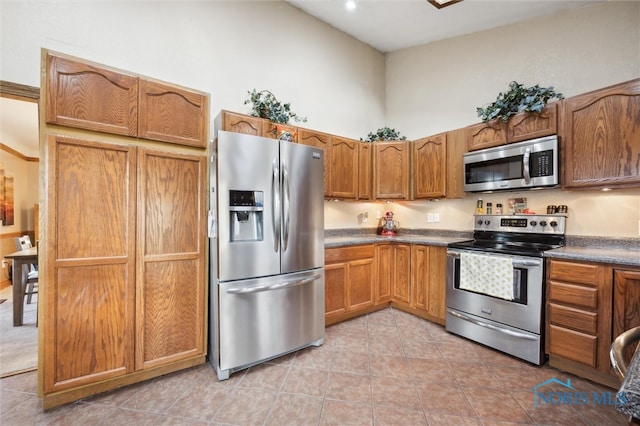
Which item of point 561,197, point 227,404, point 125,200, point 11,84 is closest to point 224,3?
point 11,84

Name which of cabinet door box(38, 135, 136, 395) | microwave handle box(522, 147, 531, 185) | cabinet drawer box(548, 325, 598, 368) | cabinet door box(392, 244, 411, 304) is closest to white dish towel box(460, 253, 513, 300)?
cabinet drawer box(548, 325, 598, 368)

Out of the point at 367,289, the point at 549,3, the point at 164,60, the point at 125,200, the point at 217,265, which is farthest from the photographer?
the point at 367,289

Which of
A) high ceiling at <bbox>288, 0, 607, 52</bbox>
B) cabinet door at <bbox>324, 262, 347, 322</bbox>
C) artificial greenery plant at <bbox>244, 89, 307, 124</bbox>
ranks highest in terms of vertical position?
high ceiling at <bbox>288, 0, 607, 52</bbox>

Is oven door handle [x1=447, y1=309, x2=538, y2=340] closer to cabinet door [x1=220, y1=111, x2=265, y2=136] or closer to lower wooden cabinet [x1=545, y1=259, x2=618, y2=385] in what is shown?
lower wooden cabinet [x1=545, y1=259, x2=618, y2=385]

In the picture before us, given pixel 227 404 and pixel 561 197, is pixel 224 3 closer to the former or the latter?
pixel 227 404

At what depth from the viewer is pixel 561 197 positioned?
8.86 ft

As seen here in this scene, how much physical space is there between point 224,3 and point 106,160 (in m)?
2.18

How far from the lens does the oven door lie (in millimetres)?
2266

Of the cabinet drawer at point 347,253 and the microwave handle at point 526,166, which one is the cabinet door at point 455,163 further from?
the cabinet drawer at point 347,253

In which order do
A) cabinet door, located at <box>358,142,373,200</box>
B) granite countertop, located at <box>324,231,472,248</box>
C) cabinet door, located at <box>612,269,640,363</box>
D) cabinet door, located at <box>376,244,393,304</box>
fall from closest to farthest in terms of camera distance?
cabinet door, located at <box>612,269,640,363</box> → granite countertop, located at <box>324,231,472,248</box> → cabinet door, located at <box>376,244,393,304</box> → cabinet door, located at <box>358,142,373,200</box>

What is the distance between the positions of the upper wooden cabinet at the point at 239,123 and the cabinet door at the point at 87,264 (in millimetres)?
852

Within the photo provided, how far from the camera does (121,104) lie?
6.38 feet

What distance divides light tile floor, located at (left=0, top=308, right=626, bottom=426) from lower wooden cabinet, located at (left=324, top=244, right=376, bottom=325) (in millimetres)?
567

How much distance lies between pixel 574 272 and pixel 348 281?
1.95m
